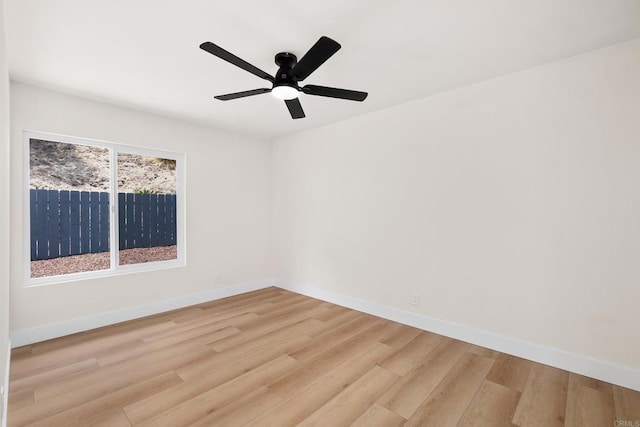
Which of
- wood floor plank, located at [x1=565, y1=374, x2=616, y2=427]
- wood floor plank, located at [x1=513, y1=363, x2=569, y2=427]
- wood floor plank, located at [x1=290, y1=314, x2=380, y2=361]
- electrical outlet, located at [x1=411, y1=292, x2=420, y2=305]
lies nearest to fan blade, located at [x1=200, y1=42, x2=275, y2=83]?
wood floor plank, located at [x1=290, y1=314, x2=380, y2=361]

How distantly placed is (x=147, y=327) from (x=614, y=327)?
4289 mm

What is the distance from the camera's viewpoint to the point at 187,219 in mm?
3934

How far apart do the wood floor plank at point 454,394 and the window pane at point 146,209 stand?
3.50m

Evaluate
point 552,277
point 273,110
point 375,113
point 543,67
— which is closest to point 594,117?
point 543,67

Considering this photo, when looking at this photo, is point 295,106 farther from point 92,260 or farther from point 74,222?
point 92,260

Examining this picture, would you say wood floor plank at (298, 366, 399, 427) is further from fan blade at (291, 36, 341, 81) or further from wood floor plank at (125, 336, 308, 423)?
fan blade at (291, 36, 341, 81)

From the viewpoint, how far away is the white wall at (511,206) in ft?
7.00

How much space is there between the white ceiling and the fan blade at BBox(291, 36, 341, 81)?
0.77ft

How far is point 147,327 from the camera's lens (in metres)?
3.16

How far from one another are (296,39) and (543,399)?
10.1 feet

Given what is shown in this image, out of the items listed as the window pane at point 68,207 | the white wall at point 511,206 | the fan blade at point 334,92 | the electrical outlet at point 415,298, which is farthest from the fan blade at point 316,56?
the window pane at point 68,207

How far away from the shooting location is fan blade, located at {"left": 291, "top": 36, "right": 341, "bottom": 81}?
1663 millimetres

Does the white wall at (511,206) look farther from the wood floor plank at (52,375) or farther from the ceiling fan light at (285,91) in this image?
the wood floor plank at (52,375)

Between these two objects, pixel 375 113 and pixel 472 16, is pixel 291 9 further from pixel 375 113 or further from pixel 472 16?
pixel 375 113
